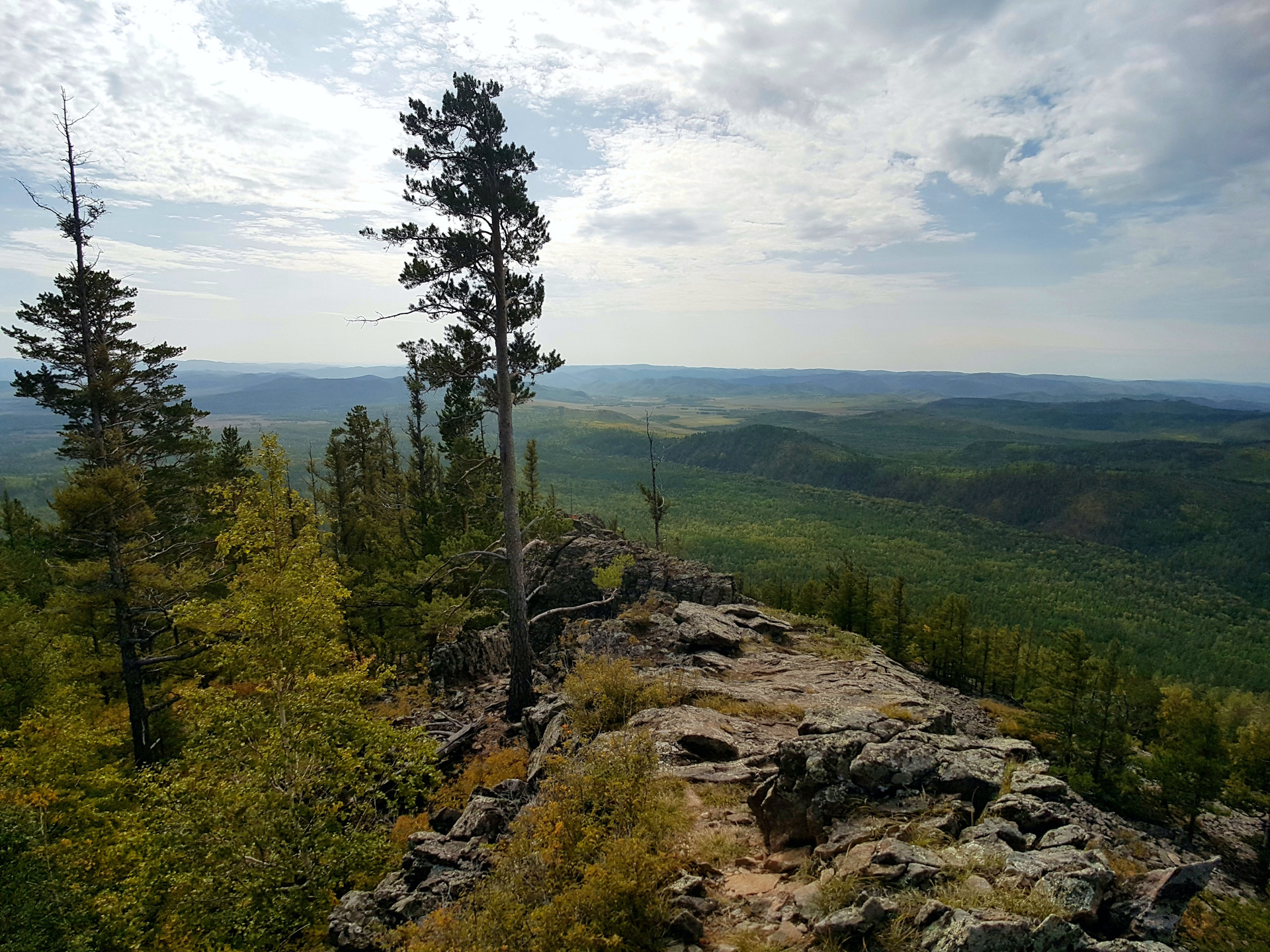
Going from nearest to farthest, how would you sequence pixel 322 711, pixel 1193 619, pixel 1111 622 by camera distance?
pixel 322 711 → pixel 1111 622 → pixel 1193 619

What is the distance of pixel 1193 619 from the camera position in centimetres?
9106

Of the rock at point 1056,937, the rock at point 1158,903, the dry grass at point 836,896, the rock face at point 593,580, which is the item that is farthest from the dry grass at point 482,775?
the rock at point 1158,903

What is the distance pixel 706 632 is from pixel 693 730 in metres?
7.18

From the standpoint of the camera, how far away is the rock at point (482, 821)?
360 inches

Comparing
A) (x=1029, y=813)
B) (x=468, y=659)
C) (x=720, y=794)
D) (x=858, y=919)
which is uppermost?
(x=858, y=919)

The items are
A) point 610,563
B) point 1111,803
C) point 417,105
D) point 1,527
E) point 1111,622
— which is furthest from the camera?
point 1111,622

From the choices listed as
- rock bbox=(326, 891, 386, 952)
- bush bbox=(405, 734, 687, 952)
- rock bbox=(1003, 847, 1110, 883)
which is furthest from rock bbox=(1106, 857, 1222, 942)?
rock bbox=(326, 891, 386, 952)

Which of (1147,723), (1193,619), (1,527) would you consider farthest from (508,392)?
(1193,619)

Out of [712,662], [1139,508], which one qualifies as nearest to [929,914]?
[712,662]

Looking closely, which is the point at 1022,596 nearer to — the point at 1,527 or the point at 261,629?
the point at 261,629

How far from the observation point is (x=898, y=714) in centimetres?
1101

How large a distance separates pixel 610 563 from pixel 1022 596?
9624 centimetres

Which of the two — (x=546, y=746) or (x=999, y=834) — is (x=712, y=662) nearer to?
(x=546, y=746)

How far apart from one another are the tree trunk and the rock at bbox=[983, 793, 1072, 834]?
1067 centimetres
